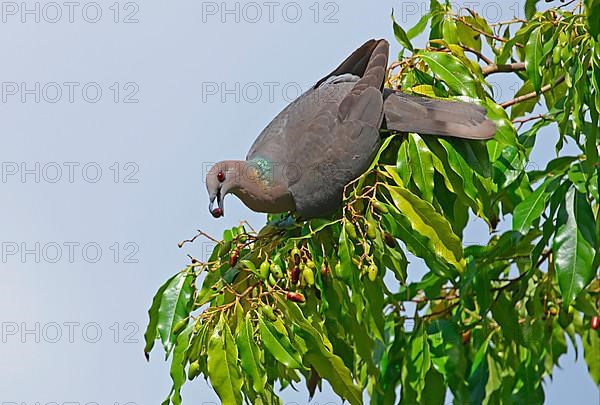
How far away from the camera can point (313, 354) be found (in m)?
3.15

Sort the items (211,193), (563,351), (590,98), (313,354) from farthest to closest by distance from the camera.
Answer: (563,351) → (211,193) → (590,98) → (313,354)

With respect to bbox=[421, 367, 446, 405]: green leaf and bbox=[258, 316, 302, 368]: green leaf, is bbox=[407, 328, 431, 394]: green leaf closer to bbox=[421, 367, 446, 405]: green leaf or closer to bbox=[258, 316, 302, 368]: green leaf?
bbox=[421, 367, 446, 405]: green leaf

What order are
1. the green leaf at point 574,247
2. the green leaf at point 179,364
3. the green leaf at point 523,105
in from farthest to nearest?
the green leaf at point 523,105 < the green leaf at point 574,247 < the green leaf at point 179,364

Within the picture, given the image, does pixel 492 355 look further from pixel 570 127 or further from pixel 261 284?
pixel 261 284

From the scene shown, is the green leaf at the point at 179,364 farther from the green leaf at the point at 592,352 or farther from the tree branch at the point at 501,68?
the green leaf at the point at 592,352

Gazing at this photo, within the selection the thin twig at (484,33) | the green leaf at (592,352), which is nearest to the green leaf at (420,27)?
the thin twig at (484,33)

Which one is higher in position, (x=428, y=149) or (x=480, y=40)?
(x=480, y=40)

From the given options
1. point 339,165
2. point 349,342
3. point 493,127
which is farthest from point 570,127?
point 349,342

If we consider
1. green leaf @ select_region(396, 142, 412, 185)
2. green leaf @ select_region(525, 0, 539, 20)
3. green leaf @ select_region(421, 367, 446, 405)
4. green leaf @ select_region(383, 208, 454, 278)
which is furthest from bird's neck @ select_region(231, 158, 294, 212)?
green leaf @ select_region(525, 0, 539, 20)

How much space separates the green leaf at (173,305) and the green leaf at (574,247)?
3.88ft

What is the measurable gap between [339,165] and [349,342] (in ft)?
1.93

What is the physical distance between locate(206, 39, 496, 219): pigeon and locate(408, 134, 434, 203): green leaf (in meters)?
0.05

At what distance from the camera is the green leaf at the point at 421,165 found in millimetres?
3332

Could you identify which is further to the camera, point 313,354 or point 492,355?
point 492,355
